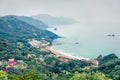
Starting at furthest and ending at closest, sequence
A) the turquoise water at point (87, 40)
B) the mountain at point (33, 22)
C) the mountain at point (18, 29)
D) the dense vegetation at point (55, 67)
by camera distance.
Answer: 1. the mountain at point (33, 22)
2. the mountain at point (18, 29)
3. the turquoise water at point (87, 40)
4. the dense vegetation at point (55, 67)

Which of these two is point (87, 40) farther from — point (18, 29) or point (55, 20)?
point (55, 20)

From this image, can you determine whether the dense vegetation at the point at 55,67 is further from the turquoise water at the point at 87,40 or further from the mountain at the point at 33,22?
the mountain at the point at 33,22

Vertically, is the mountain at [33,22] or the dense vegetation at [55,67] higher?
the dense vegetation at [55,67]

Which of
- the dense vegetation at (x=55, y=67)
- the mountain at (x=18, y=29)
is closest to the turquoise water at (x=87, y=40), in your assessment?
the mountain at (x=18, y=29)

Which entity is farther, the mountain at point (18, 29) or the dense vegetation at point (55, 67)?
the mountain at point (18, 29)

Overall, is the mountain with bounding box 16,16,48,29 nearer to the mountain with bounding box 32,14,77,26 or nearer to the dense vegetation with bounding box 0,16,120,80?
the mountain with bounding box 32,14,77,26

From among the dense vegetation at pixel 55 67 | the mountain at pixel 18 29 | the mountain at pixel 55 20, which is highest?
the dense vegetation at pixel 55 67

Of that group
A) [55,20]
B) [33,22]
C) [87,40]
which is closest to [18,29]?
[87,40]

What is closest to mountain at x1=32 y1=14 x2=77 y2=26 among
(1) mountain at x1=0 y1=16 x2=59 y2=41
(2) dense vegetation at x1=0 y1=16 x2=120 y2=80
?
(1) mountain at x1=0 y1=16 x2=59 y2=41

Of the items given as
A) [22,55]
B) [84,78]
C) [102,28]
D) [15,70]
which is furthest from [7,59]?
[102,28]
